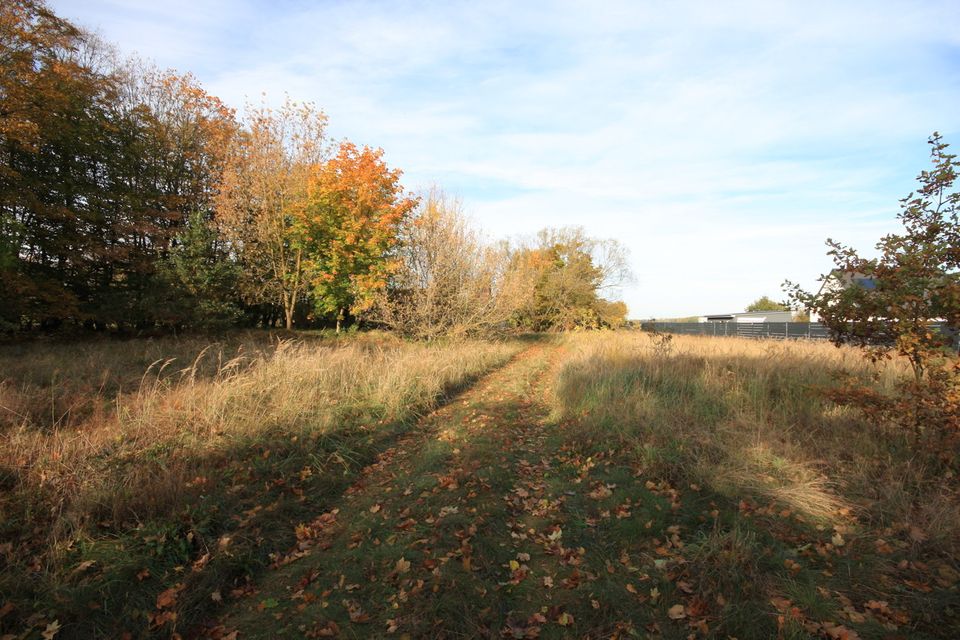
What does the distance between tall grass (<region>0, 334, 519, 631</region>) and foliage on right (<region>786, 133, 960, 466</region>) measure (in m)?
6.54

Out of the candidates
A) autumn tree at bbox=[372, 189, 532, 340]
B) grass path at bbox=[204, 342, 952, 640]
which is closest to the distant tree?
autumn tree at bbox=[372, 189, 532, 340]

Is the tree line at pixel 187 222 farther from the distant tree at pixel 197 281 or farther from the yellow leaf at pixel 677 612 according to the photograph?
the yellow leaf at pixel 677 612

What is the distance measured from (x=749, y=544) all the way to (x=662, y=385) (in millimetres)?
5128

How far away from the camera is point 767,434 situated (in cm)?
585

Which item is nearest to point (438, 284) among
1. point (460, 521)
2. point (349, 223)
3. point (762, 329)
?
point (349, 223)

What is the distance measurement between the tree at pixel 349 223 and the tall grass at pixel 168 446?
455 inches

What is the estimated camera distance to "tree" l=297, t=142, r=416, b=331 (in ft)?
65.7

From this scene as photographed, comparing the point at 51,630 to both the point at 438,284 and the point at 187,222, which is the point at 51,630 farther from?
the point at 187,222

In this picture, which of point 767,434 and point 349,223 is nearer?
point 767,434

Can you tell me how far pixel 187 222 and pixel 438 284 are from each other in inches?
467

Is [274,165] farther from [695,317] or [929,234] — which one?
[695,317]

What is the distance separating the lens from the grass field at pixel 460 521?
3.04 m

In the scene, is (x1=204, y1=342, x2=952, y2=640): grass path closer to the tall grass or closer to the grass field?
the grass field

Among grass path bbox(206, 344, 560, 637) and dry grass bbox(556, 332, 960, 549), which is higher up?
dry grass bbox(556, 332, 960, 549)
